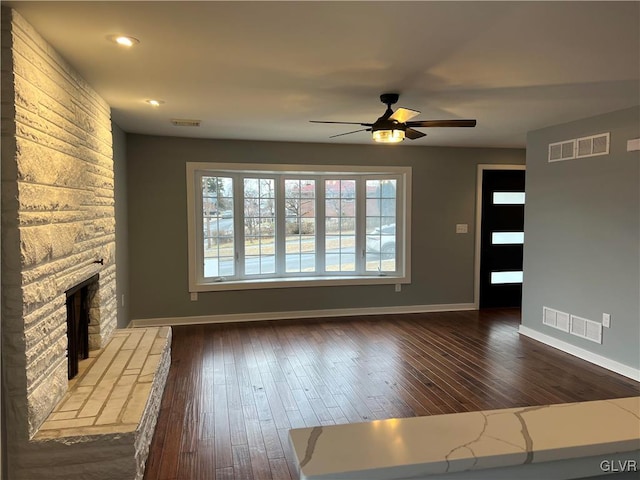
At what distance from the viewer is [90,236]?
3.02 meters

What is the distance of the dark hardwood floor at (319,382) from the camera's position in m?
2.68

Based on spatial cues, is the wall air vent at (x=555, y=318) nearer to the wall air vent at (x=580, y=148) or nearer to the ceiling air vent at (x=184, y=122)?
the wall air vent at (x=580, y=148)

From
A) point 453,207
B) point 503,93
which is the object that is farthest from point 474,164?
point 503,93

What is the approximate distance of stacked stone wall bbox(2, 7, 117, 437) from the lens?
6.35ft

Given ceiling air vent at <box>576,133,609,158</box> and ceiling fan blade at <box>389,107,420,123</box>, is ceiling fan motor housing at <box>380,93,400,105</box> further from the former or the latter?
ceiling air vent at <box>576,133,609,158</box>

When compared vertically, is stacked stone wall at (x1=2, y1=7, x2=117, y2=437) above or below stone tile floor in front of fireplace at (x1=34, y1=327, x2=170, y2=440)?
above

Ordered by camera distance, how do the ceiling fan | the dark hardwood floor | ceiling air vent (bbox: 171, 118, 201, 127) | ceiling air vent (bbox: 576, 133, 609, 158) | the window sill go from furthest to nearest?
the window sill → ceiling air vent (bbox: 171, 118, 201, 127) → ceiling air vent (bbox: 576, 133, 609, 158) → the ceiling fan → the dark hardwood floor

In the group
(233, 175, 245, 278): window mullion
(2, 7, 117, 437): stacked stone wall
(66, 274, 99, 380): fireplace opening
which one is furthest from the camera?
(233, 175, 245, 278): window mullion

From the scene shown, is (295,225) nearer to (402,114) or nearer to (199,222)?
(199,222)

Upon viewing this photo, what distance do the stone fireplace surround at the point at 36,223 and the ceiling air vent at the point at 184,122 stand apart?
1.41 metres

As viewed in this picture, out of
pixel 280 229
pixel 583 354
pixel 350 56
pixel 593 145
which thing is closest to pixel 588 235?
pixel 593 145

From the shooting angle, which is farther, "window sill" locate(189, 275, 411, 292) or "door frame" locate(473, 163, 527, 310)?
"door frame" locate(473, 163, 527, 310)

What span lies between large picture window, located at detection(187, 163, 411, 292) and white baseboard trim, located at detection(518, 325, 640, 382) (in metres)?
1.72

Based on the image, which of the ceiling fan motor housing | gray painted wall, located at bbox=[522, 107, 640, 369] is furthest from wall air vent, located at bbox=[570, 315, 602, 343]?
the ceiling fan motor housing
